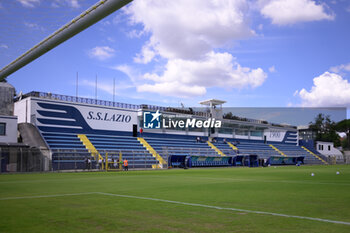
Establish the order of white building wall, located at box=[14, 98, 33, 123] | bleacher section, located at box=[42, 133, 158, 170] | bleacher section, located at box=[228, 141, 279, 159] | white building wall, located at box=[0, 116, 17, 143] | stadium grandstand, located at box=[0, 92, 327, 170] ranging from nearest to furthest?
bleacher section, located at box=[42, 133, 158, 170], white building wall, located at box=[0, 116, 17, 143], stadium grandstand, located at box=[0, 92, 327, 170], white building wall, located at box=[14, 98, 33, 123], bleacher section, located at box=[228, 141, 279, 159]

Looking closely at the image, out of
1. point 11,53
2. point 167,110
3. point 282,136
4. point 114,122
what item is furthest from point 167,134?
point 11,53

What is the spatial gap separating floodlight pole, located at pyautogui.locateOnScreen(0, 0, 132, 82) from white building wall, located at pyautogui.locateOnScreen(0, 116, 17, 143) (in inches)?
988

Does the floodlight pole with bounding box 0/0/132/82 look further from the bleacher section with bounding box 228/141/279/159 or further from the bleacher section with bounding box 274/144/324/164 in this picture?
the bleacher section with bounding box 274/144/324/164

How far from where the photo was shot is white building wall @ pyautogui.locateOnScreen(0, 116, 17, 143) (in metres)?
34.8

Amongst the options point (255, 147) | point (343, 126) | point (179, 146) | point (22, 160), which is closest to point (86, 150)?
point (22, 160)

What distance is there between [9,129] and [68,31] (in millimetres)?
29556

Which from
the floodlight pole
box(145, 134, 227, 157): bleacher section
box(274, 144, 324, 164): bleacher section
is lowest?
box(274, 144, 324, 164): bleacher section

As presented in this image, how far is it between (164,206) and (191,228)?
241cm

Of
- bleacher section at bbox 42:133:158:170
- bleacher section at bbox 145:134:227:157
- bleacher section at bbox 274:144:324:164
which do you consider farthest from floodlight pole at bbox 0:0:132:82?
bleacher section at bbox 274:144:324:164

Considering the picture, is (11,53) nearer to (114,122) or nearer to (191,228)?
(191,228)

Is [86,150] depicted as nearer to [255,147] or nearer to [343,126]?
[255,147]

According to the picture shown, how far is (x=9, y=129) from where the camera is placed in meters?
35.0

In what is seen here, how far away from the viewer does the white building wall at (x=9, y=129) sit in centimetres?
3478

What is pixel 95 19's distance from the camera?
8.75 m
